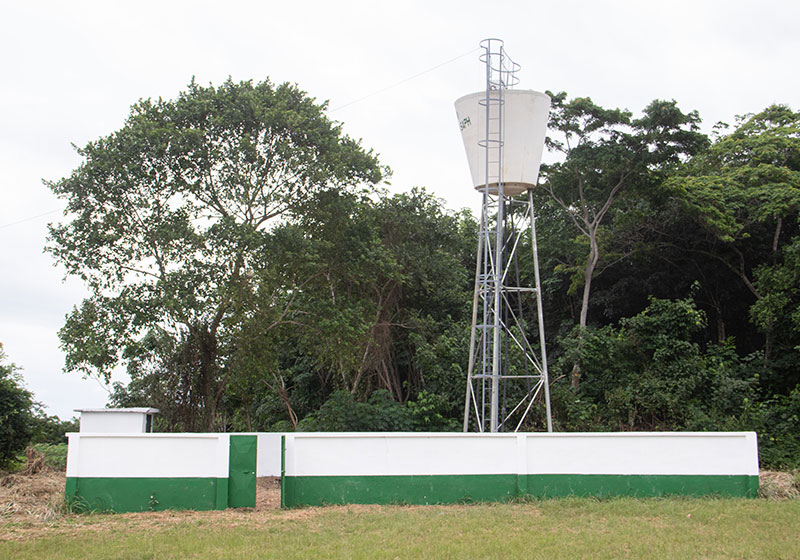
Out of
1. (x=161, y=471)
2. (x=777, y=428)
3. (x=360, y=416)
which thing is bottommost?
(x=161, y=471)

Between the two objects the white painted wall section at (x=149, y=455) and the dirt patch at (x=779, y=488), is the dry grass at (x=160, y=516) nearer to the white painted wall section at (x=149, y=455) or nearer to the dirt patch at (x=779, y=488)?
the dirt patch at (x=779, y=488)

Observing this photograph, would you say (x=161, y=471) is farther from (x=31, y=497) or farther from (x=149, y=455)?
(x=31, y=497)

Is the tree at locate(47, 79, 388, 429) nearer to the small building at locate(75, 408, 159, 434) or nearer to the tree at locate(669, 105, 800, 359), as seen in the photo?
the small building at locate(75, 408, 159, 434)

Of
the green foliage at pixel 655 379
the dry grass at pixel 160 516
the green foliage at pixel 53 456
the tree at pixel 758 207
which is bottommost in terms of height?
the dry grass at pixel 160 516

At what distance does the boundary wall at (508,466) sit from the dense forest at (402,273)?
5712 millimetres

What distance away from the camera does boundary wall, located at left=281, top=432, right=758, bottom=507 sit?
→ 38.6 ft

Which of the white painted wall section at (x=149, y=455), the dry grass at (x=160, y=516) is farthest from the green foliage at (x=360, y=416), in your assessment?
the white painted wall section at (x=149, y=455)

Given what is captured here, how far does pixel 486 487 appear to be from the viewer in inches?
466

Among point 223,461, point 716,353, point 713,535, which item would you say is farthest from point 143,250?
point 716,353

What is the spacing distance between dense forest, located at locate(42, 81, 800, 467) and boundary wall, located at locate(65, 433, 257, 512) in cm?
466

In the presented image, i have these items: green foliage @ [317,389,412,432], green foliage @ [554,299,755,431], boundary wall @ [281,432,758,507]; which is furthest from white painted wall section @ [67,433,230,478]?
green foliage @ [554,299,755,431]

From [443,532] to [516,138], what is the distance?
8653 millimetres

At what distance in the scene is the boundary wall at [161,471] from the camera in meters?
11.3

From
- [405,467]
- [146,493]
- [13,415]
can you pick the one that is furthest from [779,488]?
[13,415]
